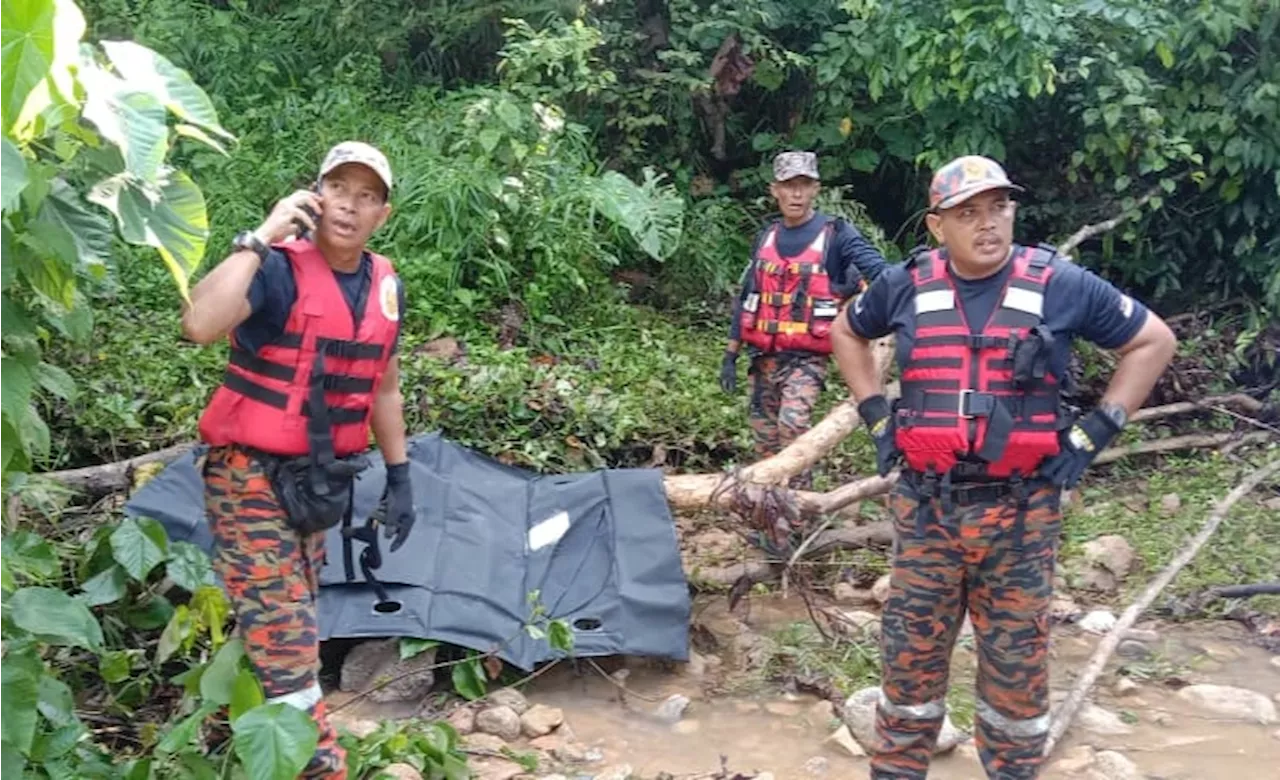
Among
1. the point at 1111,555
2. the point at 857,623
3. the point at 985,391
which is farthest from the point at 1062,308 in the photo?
the point at 1111,555

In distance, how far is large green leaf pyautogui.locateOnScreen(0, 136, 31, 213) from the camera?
5.49 ft

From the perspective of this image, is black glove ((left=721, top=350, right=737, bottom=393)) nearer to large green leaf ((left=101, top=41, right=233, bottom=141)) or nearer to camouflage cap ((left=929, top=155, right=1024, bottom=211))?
camouflage cap ((left=929, top=155, right=1024, bottom=211))

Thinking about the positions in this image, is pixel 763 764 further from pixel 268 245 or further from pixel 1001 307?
pixel 268 245

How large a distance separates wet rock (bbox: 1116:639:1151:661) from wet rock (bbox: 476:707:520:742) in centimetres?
252

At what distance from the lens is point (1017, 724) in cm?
351

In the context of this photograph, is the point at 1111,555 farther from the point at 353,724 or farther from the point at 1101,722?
the point at 353,724

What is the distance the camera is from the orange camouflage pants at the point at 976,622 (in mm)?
3408

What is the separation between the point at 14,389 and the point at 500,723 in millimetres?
2344

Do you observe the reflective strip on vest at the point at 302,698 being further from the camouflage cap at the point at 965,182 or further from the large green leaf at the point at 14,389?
the camouflage cap at the point at 965,182

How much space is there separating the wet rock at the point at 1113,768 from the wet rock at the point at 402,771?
2175 millimetres

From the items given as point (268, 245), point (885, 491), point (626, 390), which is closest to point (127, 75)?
point (268, 245)

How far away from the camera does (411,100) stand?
10.4 m

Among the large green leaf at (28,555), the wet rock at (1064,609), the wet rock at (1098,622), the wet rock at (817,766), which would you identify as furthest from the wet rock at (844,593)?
the large green leaf at (28,555)

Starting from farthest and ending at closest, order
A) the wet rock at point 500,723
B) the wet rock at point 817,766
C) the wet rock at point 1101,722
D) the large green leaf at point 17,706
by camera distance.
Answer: the wet rock at point 1101,722
the wet rock at point 500,723
the wet rock at point 817,766
the large green leaf at point 17,706
